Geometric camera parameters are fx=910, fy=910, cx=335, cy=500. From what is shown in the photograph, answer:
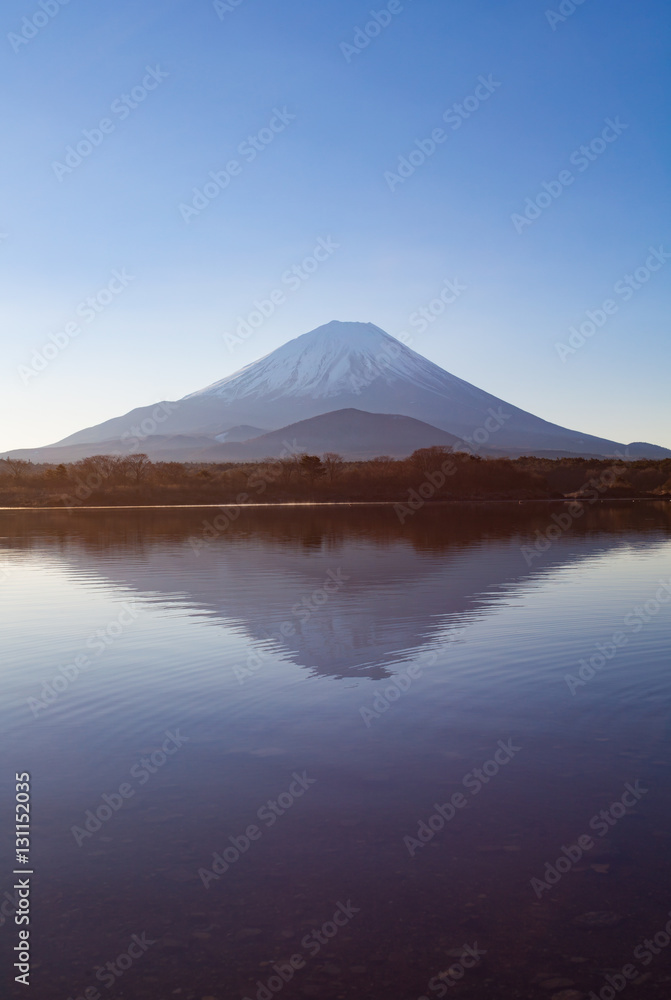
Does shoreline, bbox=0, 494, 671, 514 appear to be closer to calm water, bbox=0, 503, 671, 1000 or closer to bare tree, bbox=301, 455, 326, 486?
bare tree, bbox=301, 455, 326, 486

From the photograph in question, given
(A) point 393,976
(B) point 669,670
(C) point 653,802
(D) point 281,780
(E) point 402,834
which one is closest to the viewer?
(A) point 393,976

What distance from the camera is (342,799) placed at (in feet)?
21.0

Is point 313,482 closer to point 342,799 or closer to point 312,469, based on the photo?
point 312,469

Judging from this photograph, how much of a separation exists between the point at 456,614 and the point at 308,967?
1063 cm

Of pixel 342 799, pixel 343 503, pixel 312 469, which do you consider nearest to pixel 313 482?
pixel 312 469

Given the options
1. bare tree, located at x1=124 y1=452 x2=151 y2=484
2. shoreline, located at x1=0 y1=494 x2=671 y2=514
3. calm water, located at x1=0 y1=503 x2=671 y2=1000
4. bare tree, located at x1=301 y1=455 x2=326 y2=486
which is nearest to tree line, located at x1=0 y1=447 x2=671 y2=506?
bare tree, located at x1=124 y1=452 x2=151 y2=484

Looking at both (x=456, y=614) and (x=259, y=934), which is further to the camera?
(x=456, y=614)

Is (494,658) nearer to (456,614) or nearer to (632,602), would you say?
(456,614)

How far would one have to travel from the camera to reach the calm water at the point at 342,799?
14.5 ft

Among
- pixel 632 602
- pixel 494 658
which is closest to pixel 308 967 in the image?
pixel 494 658

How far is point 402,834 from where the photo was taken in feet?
19.0

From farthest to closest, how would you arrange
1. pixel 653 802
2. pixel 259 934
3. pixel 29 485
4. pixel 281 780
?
pixel 29 485
pixel 281 780
pixel 653 802
pixel 259 934

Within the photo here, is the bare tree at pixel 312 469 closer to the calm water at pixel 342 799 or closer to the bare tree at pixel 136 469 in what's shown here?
the bare tree at pixel 136 469

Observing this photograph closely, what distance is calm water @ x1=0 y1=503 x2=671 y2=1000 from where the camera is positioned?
14.5 feet
